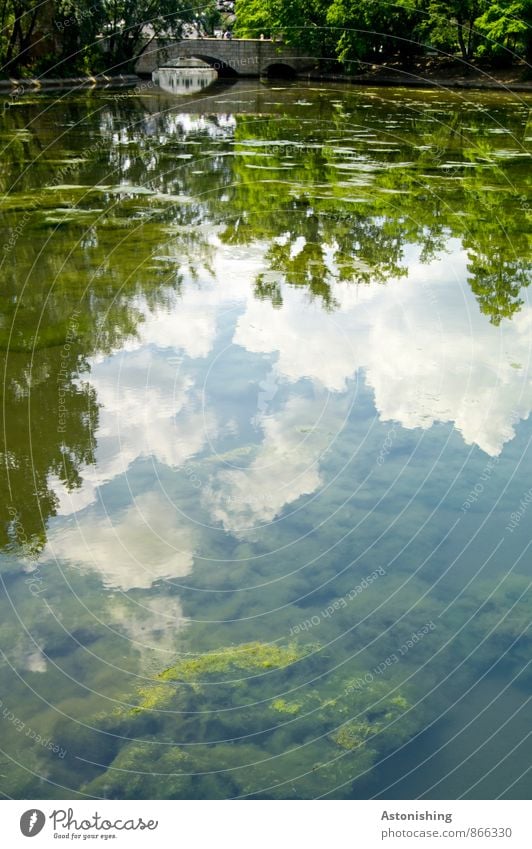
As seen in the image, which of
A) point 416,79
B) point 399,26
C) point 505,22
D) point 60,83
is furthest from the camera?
point 399,26

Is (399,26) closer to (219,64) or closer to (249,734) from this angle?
(219,64)

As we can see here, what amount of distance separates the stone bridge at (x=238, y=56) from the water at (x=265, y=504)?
54045 mm

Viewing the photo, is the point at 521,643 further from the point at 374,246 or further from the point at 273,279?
the point at 374,246

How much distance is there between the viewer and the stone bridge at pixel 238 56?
217 ft

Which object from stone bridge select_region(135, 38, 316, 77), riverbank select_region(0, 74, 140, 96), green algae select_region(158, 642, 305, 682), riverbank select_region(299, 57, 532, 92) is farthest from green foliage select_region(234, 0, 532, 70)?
green algae select_region(158, 642, 305, 682)

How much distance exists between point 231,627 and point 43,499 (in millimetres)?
2755

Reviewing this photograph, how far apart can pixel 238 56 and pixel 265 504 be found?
68356 mm

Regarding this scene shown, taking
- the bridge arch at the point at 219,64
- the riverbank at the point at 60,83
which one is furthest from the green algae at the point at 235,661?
the bridge arch at the point at 219,64

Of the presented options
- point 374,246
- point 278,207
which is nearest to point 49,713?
point 374,246

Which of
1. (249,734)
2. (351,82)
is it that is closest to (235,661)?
(249,734)

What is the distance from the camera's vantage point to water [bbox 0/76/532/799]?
18.1 feet

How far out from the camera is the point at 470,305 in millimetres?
13336

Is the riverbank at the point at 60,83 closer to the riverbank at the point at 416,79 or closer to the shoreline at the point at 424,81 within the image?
the riverbank at the point at 416,79

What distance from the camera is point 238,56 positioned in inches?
2699
